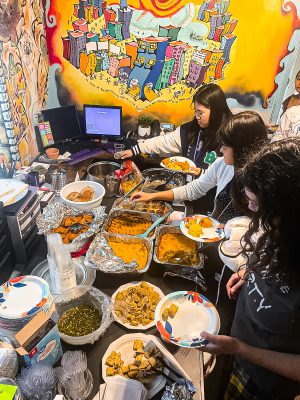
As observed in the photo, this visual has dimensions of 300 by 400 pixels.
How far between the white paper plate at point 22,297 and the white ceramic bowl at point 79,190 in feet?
2.69

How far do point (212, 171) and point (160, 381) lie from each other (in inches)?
63.9

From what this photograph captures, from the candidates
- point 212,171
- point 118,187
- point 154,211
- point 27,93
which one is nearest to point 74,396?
point 154,211

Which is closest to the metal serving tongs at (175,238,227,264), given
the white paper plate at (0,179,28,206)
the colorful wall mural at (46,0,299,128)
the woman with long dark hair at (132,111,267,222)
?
the woman with long dark hair at (132,111,267,222)

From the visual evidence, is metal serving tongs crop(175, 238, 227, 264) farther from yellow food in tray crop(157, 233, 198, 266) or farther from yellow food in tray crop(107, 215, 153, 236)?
yellow food in tray crop(107, 215, 153, 236)

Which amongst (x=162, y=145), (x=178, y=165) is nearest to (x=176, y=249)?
(x=178, y=165)

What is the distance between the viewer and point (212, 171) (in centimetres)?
249

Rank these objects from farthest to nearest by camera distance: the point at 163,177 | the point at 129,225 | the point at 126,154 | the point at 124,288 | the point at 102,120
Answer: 1. the point at 102,120
2. the point at 126,154
3. the point at 163,177
4. the point at 129,225
5. the point at 124,288

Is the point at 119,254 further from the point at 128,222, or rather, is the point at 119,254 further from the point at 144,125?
the point at 144,125

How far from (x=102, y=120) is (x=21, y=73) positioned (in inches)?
42.9

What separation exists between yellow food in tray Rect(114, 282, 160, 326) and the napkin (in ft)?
0.96

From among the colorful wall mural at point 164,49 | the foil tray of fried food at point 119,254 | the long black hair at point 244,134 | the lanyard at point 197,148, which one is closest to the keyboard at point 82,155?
the colorful wall mural at point 164,49

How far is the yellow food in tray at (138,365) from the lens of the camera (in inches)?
51.5

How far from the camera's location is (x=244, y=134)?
6.47ft

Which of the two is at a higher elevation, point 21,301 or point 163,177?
point 21,301
